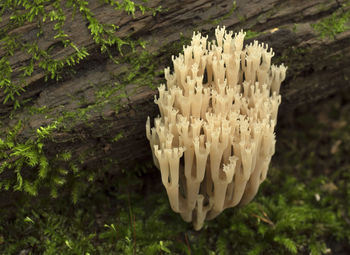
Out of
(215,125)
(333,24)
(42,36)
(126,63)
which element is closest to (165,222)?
(215,125)

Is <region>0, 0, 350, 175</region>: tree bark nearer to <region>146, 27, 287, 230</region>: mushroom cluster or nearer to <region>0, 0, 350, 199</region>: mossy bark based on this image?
<region>0, 0, 350, 199</region>: mossy bark

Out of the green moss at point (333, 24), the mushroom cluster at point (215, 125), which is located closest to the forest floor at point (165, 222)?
the mushroom cluster at point (215, 125)

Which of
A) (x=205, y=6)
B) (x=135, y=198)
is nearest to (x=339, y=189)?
(x=135, y=198)

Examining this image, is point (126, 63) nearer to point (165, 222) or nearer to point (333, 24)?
point (165, 222)

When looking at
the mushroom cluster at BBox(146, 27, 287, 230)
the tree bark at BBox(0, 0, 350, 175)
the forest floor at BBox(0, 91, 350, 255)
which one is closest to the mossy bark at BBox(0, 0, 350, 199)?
the tree bark at BBox(0, 0, 350, 175)

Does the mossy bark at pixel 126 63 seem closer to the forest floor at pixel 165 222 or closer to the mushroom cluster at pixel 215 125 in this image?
the mushroom cluster at pixel 215 125

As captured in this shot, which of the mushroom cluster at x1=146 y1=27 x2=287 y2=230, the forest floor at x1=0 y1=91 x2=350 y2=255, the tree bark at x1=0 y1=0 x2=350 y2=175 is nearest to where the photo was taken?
the mushroom cluster at x1=146 y1=27 x2=287 y2=230
